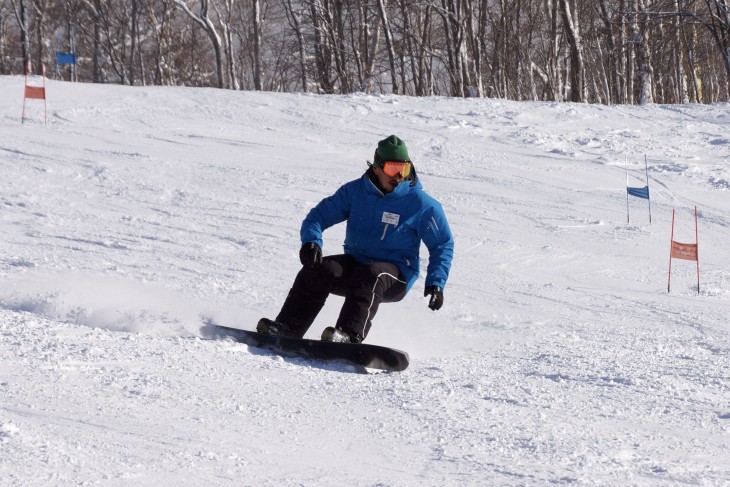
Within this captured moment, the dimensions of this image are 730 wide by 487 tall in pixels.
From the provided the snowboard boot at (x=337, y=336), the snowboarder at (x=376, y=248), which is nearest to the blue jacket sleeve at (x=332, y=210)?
the snowboarder at (x=376, y=248)

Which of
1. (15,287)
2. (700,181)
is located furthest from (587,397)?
(700,181)

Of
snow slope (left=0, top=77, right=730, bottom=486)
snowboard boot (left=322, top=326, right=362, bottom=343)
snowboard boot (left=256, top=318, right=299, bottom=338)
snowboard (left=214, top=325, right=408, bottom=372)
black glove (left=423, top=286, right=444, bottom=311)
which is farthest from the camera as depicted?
snowboard boot (left=256, top=318, right=299, bottom=338)

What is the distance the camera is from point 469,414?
3496mm

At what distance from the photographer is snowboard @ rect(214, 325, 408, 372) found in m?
4.19

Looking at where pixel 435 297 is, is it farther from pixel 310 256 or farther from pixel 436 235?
pixel 310 256

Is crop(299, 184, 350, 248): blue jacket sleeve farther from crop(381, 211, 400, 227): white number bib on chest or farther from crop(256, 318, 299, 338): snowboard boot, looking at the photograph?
crop(256, 318, 299, 338): snowboard boot

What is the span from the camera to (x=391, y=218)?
4.75 metres

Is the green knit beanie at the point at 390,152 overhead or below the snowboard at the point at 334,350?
overhead

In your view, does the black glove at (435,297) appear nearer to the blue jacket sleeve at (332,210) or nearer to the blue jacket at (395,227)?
the blue jacket at (395,227)

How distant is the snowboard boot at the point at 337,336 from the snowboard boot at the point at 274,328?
31cm

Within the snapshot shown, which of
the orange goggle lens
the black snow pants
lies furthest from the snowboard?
the orange goggle lens

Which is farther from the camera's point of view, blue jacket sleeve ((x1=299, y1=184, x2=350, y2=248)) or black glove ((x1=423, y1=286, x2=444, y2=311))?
blue jacket sleeve ((x1=299, y1=184, x2=350, y2=248))

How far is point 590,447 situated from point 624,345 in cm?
232

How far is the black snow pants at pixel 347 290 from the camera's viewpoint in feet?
14.9
